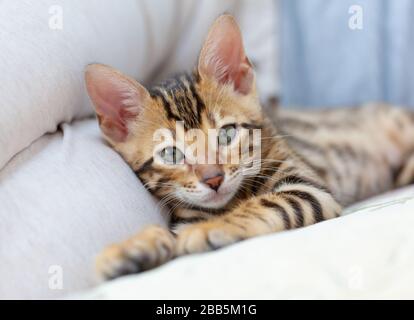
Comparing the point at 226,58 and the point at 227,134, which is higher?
the point at 226,58

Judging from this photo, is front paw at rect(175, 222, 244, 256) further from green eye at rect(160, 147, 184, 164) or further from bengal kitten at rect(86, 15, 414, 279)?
green eye at rect(160, 147, 184, 164)

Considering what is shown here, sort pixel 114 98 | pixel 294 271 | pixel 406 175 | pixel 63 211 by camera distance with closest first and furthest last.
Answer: pixel 294 271 < pixel 63 211 < pixel 114 98 < pixel 406 175

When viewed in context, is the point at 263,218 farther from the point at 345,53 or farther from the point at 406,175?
the point at 345,53

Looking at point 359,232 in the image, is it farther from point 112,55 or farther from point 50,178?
point 112,55

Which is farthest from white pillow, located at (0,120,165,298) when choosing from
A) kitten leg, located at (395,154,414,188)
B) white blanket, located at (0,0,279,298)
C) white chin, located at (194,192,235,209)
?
kitten leg, located at (395,154,414,188)

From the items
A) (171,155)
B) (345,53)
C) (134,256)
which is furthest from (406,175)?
(134,256)

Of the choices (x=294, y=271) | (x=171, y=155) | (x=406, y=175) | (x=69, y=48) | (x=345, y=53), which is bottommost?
(x=406, y=175)

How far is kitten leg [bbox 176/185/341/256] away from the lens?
99 centimetres

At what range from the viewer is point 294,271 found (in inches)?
34.5

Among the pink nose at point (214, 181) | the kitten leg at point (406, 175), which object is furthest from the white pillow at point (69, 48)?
the kitten leg at point (406, 175)

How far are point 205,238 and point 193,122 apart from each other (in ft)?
1.10

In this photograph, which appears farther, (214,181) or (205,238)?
(214,181)

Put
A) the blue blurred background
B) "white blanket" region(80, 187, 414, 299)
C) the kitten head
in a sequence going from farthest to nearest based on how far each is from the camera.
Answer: the blue blurred background < the kitten head < "white blanket" region(80, 187, 414, 299)

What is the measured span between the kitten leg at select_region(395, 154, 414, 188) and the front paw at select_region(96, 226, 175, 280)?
106cm
